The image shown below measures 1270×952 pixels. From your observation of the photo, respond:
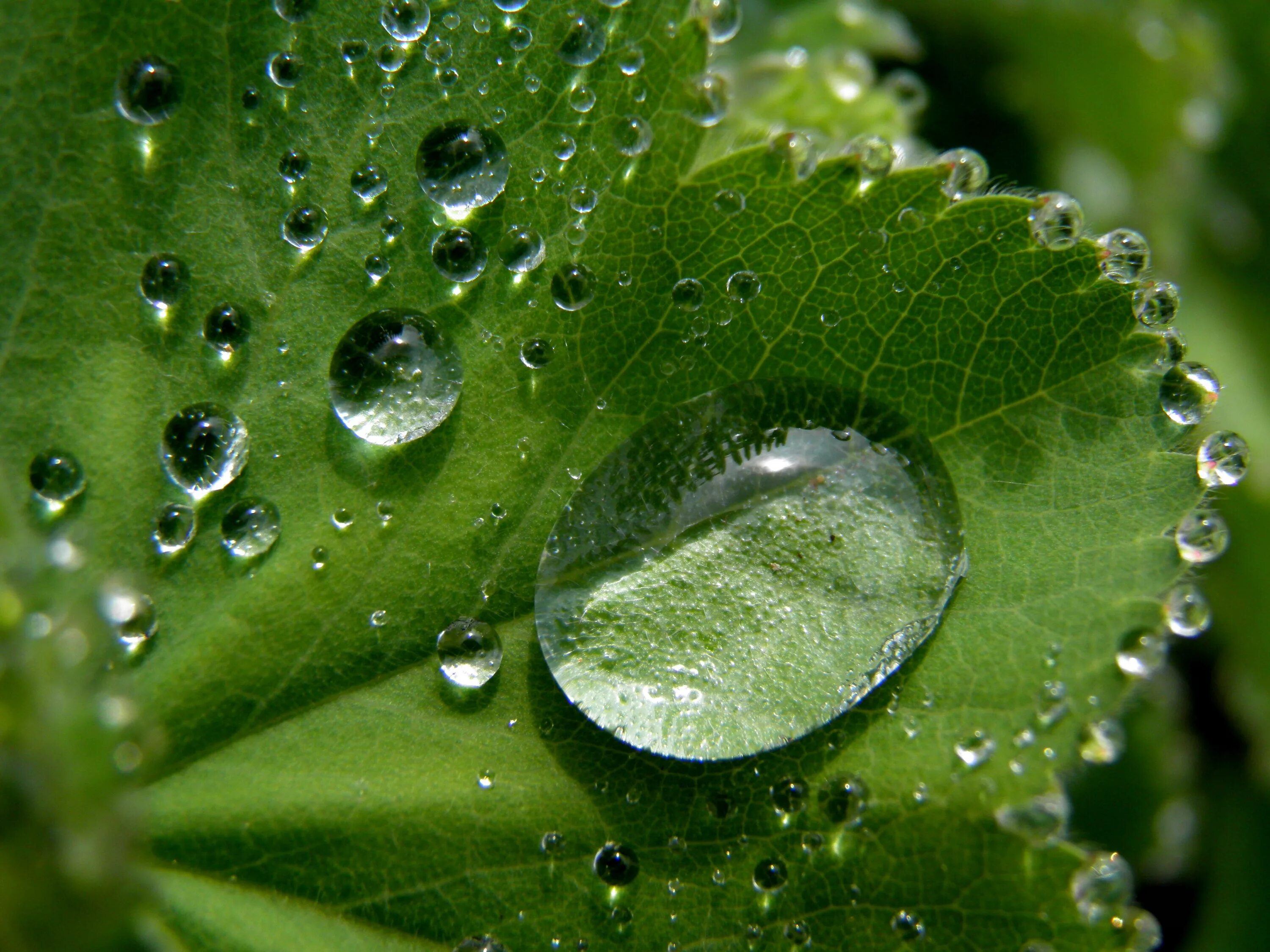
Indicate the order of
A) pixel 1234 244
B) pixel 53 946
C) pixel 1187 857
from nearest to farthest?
1. pixel 53 946
2. pixel 1187 857
3. pixel 1234 244

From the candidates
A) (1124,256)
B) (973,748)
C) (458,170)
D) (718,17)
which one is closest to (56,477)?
(458,170)

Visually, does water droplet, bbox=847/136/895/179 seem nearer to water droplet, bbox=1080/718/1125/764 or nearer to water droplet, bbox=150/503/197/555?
water droplet, bbox=1080/718/1125/764

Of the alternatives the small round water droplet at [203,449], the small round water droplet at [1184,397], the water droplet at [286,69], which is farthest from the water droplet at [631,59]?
the small round water droplet at [1184,397]

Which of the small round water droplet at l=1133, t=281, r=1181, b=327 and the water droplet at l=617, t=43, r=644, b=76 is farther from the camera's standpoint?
the water droplet at l=617, t=43, r=644, b=76

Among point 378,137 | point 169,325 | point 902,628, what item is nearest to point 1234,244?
point 902,628

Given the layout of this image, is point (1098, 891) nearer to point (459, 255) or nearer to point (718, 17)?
point (459, 255)

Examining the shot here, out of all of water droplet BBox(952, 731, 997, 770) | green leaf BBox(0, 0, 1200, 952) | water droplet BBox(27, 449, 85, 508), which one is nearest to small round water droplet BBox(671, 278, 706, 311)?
green leaf BBox(0, 0, 1200, 952)

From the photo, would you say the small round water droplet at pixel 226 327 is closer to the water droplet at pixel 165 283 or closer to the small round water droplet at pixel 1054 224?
the water droplet at pixel 165 283

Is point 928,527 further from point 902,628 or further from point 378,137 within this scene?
point 378,137
